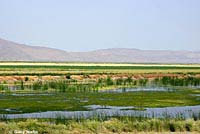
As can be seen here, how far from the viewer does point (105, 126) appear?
72.6 ft

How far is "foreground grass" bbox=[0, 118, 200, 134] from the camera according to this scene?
21.3 metres

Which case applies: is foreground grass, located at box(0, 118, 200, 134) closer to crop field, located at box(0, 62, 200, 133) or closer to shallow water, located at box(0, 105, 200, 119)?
crop field, located at box(0, 62, 200, 133)

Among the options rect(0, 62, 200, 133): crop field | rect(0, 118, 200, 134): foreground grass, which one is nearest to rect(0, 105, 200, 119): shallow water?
rect(0, 62, 200, 133): crop field

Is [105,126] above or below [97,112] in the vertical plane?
above

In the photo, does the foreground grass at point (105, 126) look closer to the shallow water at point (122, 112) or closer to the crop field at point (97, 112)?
the crop field at point (97, 112)

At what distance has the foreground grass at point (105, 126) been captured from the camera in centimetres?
2131

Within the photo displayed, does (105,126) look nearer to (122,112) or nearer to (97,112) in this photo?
(97,112)

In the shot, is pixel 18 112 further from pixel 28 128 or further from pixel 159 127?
pixel 159 127

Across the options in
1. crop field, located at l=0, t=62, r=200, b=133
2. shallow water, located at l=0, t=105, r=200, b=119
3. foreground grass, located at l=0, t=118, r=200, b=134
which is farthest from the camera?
shallow water, located at l=0, t=105, r=200, b=119

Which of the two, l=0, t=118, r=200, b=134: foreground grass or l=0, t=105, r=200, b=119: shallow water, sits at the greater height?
l=0, t=118, r=200, b=134: foreground grass

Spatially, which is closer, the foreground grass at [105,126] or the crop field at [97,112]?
the foreground grass at [105,126]

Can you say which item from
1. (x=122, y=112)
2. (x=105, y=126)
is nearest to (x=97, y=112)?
(x=122, y=112)

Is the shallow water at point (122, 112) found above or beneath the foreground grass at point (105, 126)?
beneath

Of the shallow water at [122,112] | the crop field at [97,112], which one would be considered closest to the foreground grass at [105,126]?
the crop field at [97,112]
